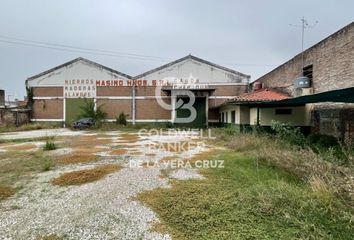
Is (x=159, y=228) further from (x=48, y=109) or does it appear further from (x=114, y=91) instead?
(x=48, y=109)

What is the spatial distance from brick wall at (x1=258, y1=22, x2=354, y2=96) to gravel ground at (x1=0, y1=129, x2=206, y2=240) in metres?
6.71

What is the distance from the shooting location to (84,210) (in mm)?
4168

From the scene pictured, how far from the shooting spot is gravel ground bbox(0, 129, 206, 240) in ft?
11.4

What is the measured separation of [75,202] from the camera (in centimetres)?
450

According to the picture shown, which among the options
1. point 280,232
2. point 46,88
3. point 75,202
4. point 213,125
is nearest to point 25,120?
point 46,88

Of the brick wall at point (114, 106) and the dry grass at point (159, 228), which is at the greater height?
the brick wall at point (114, 106)

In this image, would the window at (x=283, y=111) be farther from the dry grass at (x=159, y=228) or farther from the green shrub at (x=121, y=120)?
the green shrub at (x=121, y=120)

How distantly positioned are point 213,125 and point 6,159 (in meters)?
16.8

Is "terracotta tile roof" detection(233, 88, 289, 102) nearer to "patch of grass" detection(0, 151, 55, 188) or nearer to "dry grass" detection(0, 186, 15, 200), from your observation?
"patch of grass" detection(0, 151, 55, 188)

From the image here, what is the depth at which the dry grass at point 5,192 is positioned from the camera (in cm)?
478

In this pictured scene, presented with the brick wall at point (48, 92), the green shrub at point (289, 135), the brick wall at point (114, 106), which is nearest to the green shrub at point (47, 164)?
the green shrub at point (289, 135)

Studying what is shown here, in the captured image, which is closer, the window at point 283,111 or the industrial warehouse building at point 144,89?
the window at point 283,111

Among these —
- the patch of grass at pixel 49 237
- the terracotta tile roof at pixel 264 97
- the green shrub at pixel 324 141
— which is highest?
the terracotta tile roof at pixel 264 97

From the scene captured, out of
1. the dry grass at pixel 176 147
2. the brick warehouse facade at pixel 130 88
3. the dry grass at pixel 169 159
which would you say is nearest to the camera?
the dry grass at pixel 169 159
